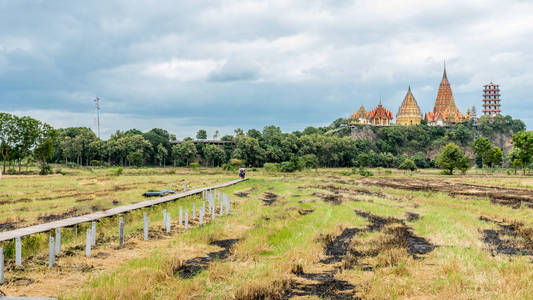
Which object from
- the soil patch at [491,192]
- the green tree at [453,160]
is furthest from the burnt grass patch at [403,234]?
the green tree at [453,160]

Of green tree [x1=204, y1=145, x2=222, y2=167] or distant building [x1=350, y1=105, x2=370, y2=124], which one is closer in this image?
green tree [x1=204, y1=145, x2=222, y2=167]

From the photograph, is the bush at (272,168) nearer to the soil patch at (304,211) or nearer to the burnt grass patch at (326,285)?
the soil patch at (304,211)

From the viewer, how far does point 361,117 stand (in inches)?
7367

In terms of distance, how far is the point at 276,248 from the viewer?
15727 millimetres

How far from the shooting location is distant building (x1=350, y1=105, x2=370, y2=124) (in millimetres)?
186000

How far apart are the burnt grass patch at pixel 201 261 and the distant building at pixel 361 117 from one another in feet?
572

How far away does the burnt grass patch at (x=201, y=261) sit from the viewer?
12.2m

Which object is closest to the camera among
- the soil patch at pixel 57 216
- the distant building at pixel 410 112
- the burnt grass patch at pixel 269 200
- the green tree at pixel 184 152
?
the soil patch at pixel 57 216

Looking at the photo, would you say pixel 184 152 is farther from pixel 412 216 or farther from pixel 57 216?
pixel 412 216

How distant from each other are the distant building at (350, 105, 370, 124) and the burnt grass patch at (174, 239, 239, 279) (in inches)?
6865

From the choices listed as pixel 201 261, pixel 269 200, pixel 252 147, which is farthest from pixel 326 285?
pixel 252 147

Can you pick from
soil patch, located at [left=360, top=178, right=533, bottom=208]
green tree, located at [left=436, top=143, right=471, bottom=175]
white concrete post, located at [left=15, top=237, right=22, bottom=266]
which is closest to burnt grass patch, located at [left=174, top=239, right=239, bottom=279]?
white concrete post, located at [left=15, top=237, right=22, bottom=266]

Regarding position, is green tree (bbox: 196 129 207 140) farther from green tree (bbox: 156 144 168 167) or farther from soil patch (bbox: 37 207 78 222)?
soil patch (bbox: 37 207 78 222)

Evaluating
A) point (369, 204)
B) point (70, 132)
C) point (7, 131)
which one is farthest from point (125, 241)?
point (70, 132)
